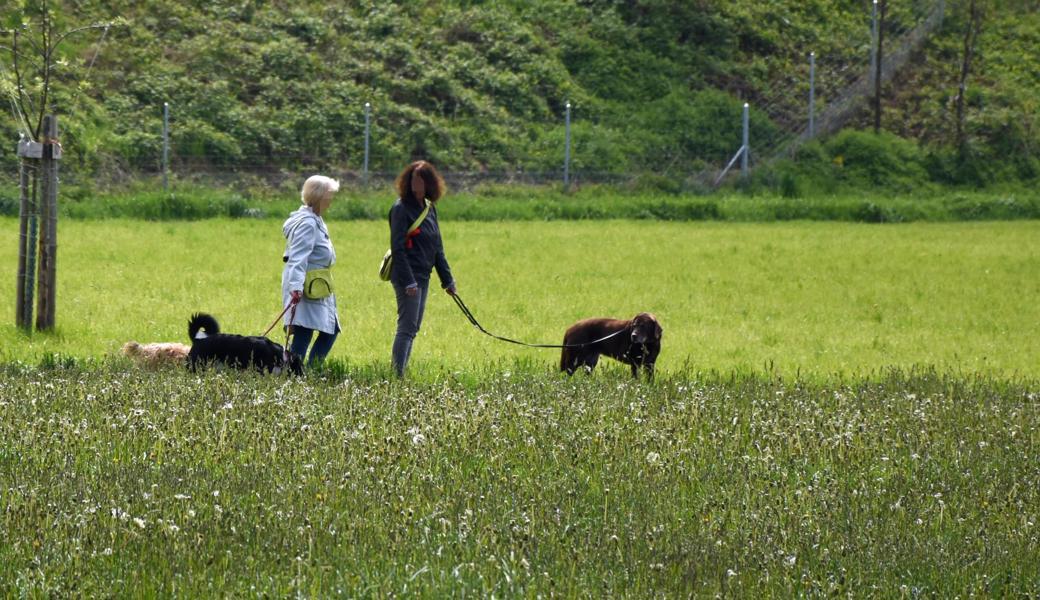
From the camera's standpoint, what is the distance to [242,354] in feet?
35.7

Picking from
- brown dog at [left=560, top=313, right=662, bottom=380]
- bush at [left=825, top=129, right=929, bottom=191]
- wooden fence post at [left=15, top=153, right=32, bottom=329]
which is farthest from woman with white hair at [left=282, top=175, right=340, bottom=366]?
bush at [left=825, top=129, right=929, bottom=191]

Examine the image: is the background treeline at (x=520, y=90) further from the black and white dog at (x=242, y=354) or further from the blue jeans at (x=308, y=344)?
the black and white dog at (x=242, y=354)

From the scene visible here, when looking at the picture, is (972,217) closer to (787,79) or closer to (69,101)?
(787,79)

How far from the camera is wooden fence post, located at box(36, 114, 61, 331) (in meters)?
13.7

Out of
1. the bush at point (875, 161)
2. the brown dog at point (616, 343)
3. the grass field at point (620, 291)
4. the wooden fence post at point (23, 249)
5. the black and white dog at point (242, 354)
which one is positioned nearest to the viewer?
the black and white dog at point (242, 354)

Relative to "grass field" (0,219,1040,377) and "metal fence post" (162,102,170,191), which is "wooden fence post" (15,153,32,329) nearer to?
"grass field" (0,219,1040,377)

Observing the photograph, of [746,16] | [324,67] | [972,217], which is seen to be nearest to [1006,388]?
Result: [972,217]

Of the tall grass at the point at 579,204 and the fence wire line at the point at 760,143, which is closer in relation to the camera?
the tall grass at the point at 579,204

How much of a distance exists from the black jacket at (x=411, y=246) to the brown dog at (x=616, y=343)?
1270mm

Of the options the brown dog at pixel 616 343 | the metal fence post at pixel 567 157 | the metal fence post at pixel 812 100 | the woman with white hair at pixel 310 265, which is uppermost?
the metal fence post at pixel 812 100

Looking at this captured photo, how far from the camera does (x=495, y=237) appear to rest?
86.7ft

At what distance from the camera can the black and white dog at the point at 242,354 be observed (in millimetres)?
10836

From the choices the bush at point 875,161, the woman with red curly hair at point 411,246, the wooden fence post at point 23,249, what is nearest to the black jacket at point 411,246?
the woman with red curly hair at point 411,246

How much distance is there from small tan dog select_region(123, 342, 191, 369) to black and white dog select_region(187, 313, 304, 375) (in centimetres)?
28
